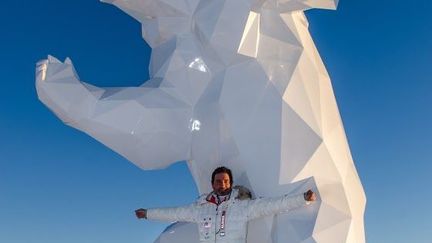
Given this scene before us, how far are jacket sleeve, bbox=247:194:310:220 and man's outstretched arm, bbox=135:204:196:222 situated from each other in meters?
0.67

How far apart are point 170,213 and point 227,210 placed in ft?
2.29

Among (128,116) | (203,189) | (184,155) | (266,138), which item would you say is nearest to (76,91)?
(128,116)

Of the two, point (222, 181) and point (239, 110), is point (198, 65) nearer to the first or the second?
point (239, 110)

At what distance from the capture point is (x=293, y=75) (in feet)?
21.5

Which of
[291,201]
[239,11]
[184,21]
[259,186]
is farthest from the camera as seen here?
[184,21]

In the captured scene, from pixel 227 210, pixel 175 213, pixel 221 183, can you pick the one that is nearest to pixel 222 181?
pixel 221 183

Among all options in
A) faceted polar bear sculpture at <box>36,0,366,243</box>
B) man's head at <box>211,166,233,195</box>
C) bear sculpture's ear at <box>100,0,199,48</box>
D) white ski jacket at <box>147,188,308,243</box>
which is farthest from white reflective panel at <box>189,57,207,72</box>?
white ski jacket at <box>147,188,308,243</box>

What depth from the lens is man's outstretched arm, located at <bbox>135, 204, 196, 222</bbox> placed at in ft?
19.9

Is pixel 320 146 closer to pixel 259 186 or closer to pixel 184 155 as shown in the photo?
pixel 259 186

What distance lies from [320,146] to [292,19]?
5.92 feet

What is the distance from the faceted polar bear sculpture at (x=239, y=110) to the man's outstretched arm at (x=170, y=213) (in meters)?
0.43

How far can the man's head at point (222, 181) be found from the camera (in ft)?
19.2

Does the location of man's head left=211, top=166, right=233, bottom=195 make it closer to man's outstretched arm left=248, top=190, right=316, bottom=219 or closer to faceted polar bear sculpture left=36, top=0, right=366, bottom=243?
man's outstretched arm left=248, top=190, right=316, bottom=219

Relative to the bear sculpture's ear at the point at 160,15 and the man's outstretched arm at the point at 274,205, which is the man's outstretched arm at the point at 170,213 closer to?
the man's outstretched arm at the point at 274,205
